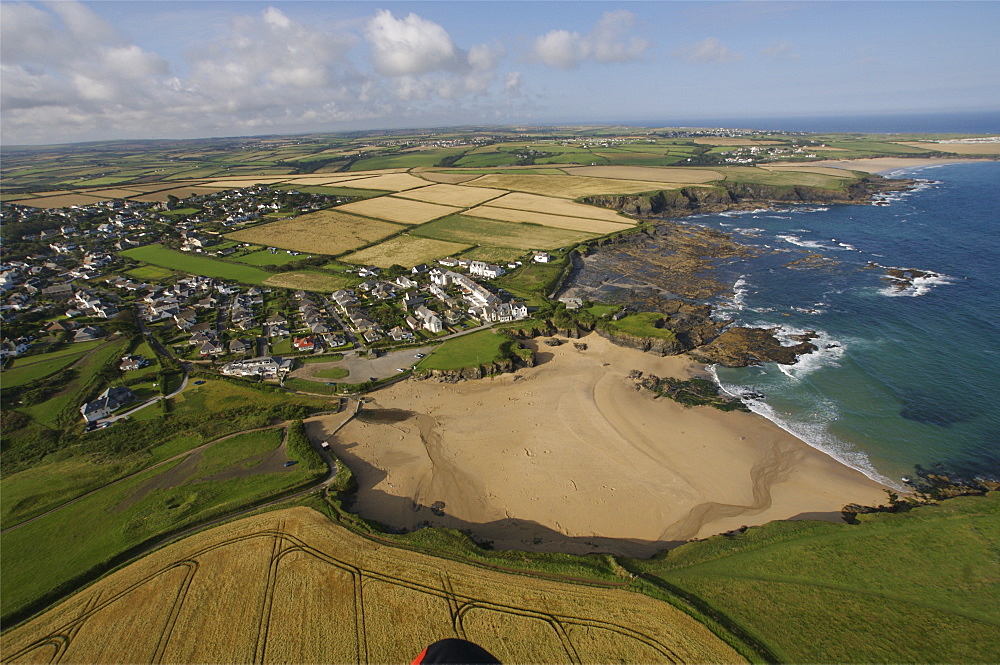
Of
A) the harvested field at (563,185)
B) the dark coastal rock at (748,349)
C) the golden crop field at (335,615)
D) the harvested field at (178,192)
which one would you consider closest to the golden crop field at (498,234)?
the harvested field at (563,185)

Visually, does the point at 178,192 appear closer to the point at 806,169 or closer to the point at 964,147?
the point at 806,169

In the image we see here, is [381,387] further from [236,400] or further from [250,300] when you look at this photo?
[250,300]

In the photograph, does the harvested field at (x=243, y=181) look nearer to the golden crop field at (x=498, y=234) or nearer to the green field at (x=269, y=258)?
the green field at (x=269, y=258)

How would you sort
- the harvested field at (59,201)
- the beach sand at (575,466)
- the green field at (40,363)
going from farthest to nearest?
the harvested field at (59,201), the green field at (40,363), the beach sand at (575,466)

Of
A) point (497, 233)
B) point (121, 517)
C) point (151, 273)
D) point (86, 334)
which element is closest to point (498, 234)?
point (497, 233)

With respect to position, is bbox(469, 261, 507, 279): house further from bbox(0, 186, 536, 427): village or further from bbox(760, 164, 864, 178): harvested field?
bbox(760, 164, 864, 178): harvested field

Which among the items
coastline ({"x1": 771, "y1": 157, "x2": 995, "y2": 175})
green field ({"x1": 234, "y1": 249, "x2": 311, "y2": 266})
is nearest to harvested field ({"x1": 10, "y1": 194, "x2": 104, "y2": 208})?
green field ({"x1": 234, "y1": 249, "x2": 311, "y2": 266})

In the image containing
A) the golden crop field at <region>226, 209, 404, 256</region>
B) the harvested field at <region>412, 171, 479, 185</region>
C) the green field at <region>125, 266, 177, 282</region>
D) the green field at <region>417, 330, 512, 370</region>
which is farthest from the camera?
the harvested field at <region>412, 171, 479, 185</region>
